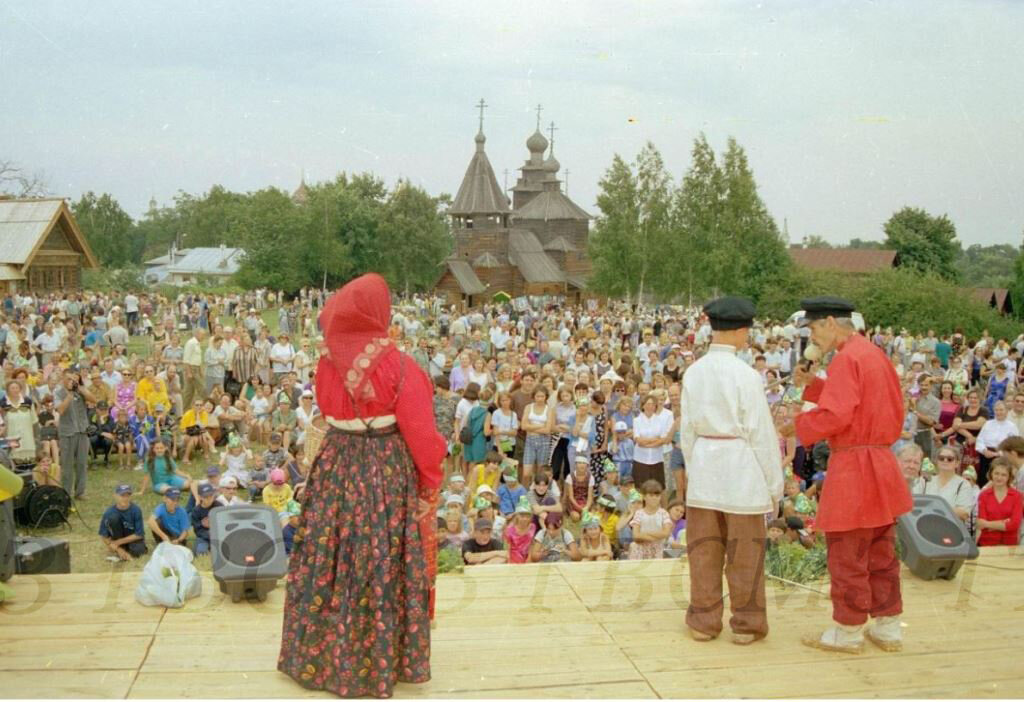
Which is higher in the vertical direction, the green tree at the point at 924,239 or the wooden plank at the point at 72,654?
the green tree at the point at 924,239

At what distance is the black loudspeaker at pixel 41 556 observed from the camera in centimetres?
505

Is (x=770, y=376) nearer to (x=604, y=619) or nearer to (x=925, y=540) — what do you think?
(x=925, y=540)

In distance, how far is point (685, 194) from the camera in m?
38.6

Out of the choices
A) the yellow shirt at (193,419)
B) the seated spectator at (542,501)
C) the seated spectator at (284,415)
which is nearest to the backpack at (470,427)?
the seated spectator at (542,501)

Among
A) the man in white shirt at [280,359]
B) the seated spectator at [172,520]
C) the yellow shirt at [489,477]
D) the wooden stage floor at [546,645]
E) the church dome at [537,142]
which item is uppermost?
the church dome at [537,142]

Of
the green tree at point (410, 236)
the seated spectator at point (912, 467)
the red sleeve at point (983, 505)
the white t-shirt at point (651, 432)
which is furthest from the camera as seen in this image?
the green tree at point (410, 236)

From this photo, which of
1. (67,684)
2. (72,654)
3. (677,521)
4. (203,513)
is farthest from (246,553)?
(203,513)

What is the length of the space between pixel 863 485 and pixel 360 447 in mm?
2054

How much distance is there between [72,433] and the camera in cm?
1073

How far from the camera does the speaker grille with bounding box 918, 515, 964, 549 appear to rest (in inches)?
206

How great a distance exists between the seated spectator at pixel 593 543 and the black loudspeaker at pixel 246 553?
3.14m

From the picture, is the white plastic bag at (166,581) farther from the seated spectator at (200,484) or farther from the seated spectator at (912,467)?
the seated spectator at (912,467)

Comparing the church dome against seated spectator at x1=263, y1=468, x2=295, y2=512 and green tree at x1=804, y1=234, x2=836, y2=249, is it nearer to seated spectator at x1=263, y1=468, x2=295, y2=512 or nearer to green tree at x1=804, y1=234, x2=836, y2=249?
green tree at x1=804, y1=234, x2=836, y2=249

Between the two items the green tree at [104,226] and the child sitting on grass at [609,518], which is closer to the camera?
the child sitting on grass at [609,518]
